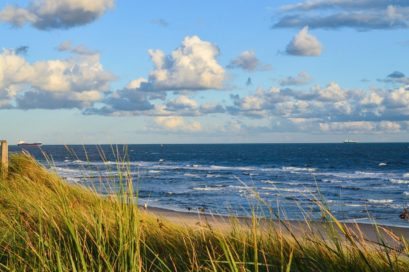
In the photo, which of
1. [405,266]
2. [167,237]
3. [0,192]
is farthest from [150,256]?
[0,192]

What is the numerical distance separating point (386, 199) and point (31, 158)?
71.1ft

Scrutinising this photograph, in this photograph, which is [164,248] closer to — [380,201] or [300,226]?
[300,226]

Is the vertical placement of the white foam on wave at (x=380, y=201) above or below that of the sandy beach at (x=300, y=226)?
below

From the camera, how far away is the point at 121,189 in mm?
5113

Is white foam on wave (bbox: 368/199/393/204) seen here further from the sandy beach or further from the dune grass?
the dune grass

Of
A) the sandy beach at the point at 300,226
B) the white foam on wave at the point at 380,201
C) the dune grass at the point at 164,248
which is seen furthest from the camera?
the white foam on wave at the point at 380,201

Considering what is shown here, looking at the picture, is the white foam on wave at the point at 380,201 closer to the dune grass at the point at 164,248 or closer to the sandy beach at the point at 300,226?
the sandy beach at the point at 300,226

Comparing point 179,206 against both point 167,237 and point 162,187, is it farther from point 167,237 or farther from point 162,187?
point 167,237

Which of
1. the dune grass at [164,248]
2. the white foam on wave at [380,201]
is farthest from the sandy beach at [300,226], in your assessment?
the white foam on wave at [380,201]

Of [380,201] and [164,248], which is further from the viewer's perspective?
[380,201]

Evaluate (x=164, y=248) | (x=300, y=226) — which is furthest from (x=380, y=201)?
(x=164, y=248)

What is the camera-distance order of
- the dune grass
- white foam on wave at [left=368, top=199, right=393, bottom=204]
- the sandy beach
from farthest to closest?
1. white foam on wave at [left=368, top=199, right=393, bottom=204]
2. the sandy beach
3. the dune grass

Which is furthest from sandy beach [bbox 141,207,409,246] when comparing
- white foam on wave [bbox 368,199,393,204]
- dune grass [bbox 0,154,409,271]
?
white foam on wave [bbox 368,199,393,204]

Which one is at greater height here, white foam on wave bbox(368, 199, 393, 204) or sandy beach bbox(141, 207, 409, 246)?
sandy beach bbox(141, 207, 409, 246)
